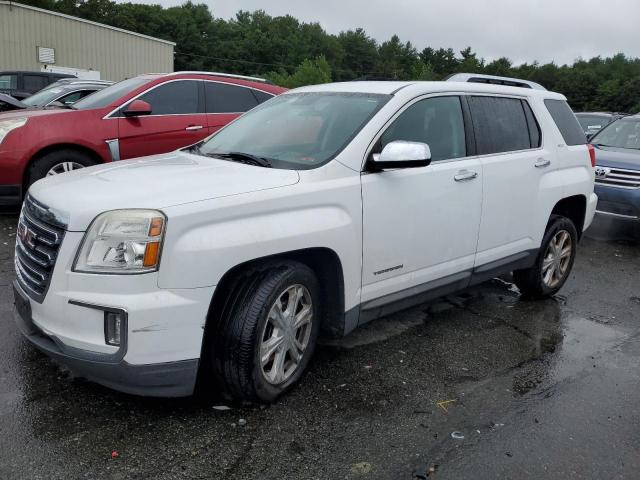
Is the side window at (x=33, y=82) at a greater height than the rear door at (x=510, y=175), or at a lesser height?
greater

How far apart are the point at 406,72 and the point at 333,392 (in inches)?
4283

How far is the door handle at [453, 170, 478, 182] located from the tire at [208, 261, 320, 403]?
1391mm

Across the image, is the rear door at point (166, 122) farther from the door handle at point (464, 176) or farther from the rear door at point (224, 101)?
the door handle at point (464, 176)

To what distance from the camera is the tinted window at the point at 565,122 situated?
536 cm

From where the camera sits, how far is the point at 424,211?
3906 mm

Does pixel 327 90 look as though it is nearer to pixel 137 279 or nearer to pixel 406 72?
pixel 137 279

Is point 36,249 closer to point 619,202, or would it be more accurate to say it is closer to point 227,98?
point 227,98

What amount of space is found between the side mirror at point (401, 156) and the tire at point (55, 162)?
178 inches

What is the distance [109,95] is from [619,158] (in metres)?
6.96

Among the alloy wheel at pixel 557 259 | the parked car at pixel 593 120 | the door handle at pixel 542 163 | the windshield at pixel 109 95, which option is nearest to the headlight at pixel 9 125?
the windshield at pixel 109 95

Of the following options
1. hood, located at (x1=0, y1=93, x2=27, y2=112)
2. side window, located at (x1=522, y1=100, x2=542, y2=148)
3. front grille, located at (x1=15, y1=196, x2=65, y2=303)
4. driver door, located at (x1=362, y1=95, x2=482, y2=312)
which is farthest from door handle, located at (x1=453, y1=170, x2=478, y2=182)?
hood, located at (x1=0, y1=93, x2=27, y2=112)

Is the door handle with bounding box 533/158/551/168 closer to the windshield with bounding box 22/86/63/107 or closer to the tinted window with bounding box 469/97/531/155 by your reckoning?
the tinted window with bounding box 469/97/531/155

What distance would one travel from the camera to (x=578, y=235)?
5.72 meters

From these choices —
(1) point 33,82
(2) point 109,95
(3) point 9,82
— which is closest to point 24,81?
(1) point 33,82
